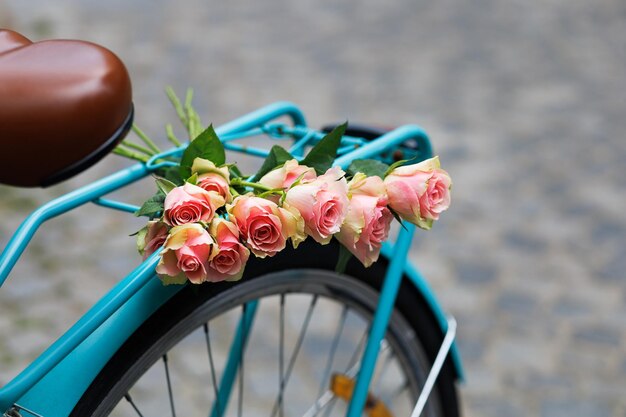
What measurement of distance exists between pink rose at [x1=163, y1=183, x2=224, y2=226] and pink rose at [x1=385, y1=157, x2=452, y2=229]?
225mm

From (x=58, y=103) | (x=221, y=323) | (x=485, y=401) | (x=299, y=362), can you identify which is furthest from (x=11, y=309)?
(x=58, y=103)

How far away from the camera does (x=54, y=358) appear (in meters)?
1.00

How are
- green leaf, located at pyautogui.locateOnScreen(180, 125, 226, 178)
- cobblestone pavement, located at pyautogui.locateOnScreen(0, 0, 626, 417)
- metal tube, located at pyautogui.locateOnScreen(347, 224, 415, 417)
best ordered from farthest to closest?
1. cobblestone pavement, located at pyautogui.locateOnScreen(0, 0, 626, 417)
2. metal tube, located at pyautogui.locateOnScreen(347, 224, 415, 417)
3. green leaf, located at pyautogui.locateOnScreen(180, 125, 226, 178)

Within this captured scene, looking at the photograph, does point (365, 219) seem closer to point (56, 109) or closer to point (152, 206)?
point (152, 206)

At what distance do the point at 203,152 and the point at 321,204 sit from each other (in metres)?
0.16

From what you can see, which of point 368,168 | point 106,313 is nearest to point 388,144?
point 368,168

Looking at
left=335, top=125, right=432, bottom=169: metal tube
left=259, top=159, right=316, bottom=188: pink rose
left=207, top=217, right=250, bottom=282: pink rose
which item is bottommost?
left=207, top=217, right=250, bottom=282: pink rose

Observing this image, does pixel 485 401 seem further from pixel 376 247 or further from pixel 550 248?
pixel 376 247

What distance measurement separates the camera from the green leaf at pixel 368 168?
3.76ft

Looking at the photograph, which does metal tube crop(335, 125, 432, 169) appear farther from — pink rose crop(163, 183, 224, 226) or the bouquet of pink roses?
pink rose crop(163, 183, 224, 226)

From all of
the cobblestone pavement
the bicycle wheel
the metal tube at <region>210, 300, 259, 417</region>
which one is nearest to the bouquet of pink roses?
the bicycle wheel

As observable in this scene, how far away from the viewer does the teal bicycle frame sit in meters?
1.01

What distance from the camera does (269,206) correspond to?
1.00 meters

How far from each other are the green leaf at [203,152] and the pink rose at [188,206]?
0.25 ft
